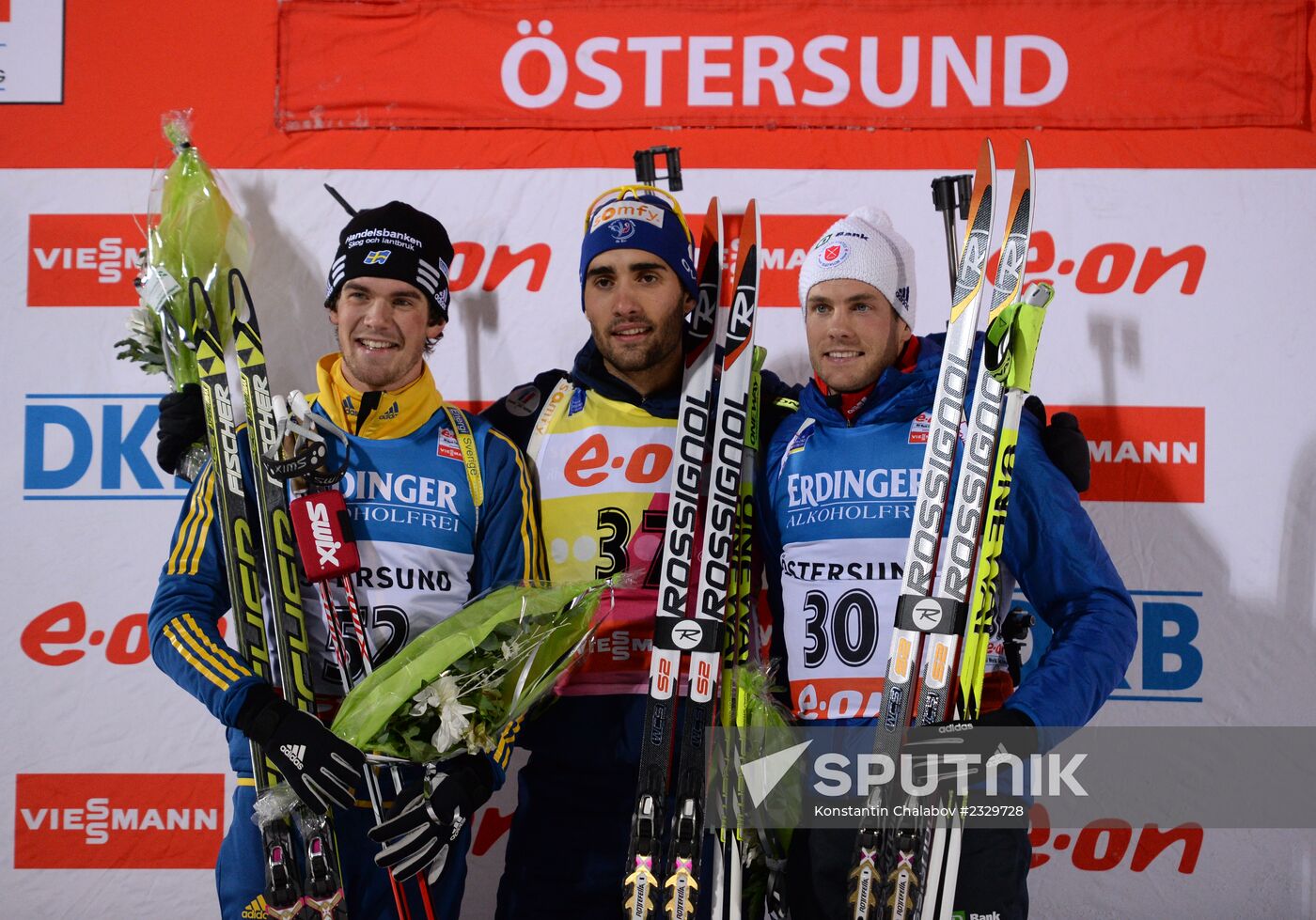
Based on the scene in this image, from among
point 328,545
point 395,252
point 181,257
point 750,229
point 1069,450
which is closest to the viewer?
point 328,545

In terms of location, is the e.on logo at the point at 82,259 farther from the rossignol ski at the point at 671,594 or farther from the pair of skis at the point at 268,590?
the rossignol ski at the point at 671,594

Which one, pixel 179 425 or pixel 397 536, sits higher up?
pixel 179 425

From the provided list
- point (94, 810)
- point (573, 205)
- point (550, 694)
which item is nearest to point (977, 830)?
point (550, 694)

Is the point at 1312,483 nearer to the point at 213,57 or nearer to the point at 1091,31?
the point at 1091,31

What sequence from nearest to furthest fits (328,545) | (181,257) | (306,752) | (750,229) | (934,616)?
(306,752), (934,616), (328,545), (750,229), (181,257)

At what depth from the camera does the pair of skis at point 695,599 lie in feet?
8.13

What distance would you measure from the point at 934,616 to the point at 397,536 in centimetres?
119

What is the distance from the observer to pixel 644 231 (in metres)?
2.73

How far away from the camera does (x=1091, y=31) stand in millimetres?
3234

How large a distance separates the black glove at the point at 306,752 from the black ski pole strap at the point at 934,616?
1151 millimetres

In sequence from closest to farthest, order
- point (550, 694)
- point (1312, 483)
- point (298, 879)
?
point (298, 879) → point (550, 694) → point (1312, 483)

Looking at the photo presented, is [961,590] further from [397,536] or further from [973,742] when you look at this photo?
[397,536]

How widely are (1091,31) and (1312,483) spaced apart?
1.43 metres

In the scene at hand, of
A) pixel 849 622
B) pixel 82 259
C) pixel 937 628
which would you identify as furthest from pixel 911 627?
pixel 82 259
